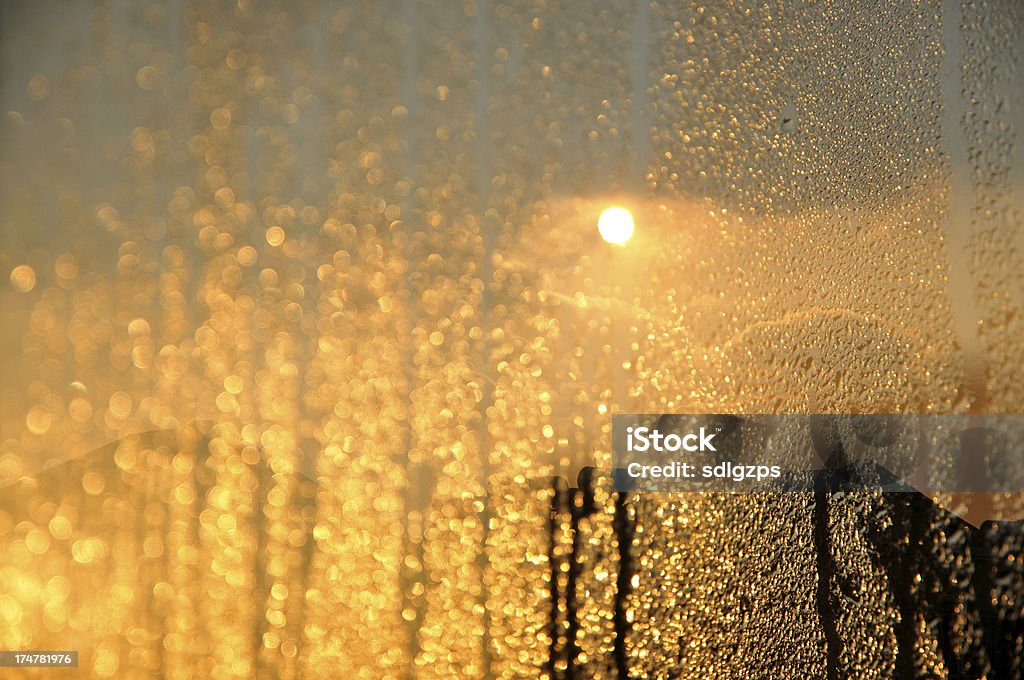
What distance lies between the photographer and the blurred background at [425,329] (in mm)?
841

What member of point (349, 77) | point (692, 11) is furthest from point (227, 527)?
point (692, 11)

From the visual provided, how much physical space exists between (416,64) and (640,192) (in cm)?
31

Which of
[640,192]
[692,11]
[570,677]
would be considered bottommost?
[570,677]

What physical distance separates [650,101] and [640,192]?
4.4 inches

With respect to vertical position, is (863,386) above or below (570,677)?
above

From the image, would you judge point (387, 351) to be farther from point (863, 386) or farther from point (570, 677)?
point (863, 386)

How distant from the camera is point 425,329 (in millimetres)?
872

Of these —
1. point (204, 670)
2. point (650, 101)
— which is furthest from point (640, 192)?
point (204, 670)

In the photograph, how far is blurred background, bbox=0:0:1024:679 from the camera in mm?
841

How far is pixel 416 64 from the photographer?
88 centimetres

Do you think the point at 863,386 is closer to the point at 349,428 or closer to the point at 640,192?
the point at 640,192

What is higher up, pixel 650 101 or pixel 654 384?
pixel 650 101

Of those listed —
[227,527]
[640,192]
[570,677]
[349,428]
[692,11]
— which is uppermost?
[692,11]

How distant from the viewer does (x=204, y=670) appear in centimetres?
85
